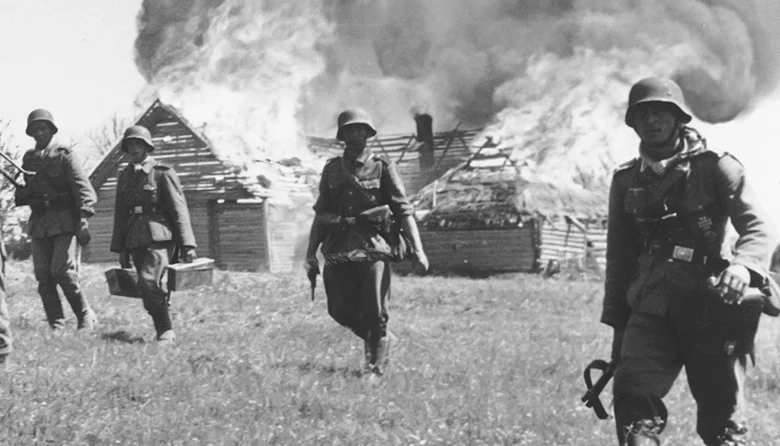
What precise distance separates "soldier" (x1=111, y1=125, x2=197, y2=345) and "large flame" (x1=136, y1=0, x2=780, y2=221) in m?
26.2

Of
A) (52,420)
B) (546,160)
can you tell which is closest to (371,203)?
(52,420)

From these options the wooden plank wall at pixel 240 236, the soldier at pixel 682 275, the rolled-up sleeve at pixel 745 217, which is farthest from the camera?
the wooden plank wall at pixel 240 236

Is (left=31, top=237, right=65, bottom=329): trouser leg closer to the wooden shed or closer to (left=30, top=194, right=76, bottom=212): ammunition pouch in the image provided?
(left=30, top=194, right=76, bottom=212): ammunition pouch

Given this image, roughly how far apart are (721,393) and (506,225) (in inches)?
1127

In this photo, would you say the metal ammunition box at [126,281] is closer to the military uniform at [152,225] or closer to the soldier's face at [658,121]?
the military uniform at [152,225]

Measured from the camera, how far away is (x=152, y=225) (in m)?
8.95

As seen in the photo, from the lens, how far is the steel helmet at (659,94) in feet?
15.1

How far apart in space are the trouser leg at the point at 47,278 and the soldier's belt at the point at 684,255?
6670 mm

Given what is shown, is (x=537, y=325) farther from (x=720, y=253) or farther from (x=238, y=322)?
(x=720, y=253)


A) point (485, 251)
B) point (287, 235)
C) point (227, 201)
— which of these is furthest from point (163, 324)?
point (485, 251)

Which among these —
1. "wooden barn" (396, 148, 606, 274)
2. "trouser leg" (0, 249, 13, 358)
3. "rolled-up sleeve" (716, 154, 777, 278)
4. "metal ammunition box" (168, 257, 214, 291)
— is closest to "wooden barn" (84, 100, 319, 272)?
"wooden barn" (396, 148, 606, 274)

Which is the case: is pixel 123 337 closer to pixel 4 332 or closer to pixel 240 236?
pixel 4 332

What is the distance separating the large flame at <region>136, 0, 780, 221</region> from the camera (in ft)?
124

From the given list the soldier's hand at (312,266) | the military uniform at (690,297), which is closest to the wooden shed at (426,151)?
the soldier's hand at (312,266)
